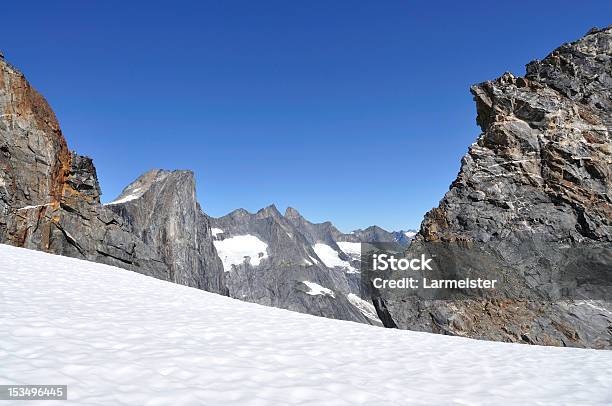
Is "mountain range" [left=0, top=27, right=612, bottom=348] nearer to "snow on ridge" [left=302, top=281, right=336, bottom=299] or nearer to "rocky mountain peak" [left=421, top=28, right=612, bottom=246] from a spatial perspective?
"rocky mountain peak" [left=421, top=28, right=612, bottom=246]

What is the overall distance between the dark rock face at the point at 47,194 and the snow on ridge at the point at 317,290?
133382mm

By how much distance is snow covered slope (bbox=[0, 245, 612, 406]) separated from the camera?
486cm

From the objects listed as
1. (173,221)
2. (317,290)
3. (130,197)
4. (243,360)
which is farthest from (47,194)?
(317,290)

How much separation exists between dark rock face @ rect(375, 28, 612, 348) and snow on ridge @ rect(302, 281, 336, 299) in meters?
143

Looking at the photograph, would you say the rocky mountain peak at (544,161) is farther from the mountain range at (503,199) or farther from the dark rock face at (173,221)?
the dark rock face at (173,221)

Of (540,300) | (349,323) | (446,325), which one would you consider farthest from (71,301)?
(540,300)

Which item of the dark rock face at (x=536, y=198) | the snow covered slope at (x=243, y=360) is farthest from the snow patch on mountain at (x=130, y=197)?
the snow covered slope at (x=243, y=360)

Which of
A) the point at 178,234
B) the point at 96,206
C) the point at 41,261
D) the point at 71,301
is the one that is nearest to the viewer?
the point at 71,301

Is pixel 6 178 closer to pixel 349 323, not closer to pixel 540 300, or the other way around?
pixel 349 323

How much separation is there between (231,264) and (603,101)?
180 metres

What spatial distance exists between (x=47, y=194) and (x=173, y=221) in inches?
2647

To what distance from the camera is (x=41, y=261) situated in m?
15.3

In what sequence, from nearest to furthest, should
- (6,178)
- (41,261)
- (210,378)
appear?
1. (210,378)
2. (41,261)
3. (6,178)

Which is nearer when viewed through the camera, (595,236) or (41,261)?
(41,261)
